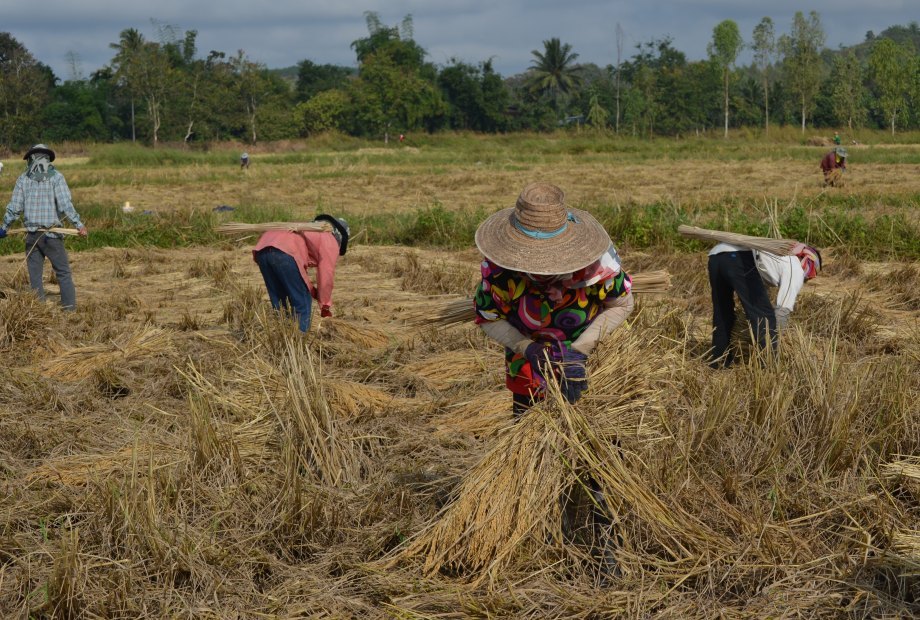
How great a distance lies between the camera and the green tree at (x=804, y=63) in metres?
51.4

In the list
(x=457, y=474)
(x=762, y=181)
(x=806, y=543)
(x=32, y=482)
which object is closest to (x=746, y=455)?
(x=806, y=543)

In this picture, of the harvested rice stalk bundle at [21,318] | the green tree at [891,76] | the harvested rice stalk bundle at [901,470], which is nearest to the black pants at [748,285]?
the harvested rice stalk bundle at [901,470]

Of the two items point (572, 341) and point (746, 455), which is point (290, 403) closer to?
point (572, 341)

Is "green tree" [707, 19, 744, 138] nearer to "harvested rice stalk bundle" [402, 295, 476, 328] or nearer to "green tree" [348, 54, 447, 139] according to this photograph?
"green tree" [348, 54, 447, 139]

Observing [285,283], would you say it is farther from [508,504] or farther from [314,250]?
[508,504]

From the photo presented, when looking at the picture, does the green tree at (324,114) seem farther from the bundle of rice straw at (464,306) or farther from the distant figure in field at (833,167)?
the bundle of rice straw at (464,306)

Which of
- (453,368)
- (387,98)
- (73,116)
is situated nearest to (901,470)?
(453,368)

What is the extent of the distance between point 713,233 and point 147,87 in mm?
46357

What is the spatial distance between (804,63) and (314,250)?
5178 cm

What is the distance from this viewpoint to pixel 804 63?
51.6m

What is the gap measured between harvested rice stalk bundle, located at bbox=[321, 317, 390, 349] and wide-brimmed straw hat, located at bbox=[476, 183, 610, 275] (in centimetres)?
308

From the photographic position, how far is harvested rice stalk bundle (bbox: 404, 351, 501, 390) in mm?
5254

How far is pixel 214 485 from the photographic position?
11.5 feet

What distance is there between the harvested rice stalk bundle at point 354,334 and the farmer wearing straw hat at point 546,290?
2.90 metres
